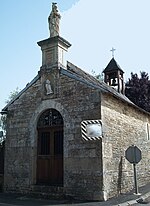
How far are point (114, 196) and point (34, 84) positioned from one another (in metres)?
6.18

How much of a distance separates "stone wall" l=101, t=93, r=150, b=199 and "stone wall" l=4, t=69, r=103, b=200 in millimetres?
482

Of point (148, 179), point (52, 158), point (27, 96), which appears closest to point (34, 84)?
point (27, 96)

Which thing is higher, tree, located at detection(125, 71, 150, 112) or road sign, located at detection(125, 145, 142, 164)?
tree, located at detection(125, 71, 150, 112)

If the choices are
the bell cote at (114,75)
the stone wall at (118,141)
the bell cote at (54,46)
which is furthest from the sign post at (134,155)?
the bell cote at (114,75)

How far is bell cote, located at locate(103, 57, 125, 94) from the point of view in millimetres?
19016

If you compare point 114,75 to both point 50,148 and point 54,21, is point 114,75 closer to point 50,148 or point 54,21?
point 54,21

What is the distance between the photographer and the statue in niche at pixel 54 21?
1238cm

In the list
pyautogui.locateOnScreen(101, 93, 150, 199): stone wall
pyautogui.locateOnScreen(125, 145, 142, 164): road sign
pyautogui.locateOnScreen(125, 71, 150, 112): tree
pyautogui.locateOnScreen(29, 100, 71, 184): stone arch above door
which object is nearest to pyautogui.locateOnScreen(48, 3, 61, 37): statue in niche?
pyautogui.locateOnScreen(29, 100, 71, 184): stone arch above door

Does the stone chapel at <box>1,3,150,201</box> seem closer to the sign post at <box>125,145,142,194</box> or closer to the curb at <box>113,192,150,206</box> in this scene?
the sign post at <box>125,145,142,194</box>

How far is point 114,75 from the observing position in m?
19.2

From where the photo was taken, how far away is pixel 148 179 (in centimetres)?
1513

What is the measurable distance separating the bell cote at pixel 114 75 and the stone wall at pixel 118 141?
202 inches

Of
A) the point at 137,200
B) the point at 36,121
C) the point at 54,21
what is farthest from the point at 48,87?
the point at 137,200

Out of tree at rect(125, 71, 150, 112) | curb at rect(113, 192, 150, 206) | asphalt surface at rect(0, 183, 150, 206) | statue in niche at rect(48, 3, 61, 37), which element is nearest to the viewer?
curb at rect(113, 192, 150, 206)
